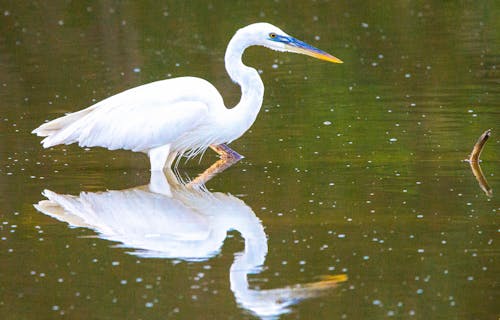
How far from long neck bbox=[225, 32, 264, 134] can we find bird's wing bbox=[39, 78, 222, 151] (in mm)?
263

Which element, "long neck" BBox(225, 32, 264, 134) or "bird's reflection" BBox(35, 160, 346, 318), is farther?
"long neck" BBox(225, 32, 264, 134)

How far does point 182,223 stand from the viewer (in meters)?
9.66

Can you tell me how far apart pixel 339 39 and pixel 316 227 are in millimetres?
9650

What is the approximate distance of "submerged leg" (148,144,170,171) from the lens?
1160cm

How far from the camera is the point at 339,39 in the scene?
728 inches

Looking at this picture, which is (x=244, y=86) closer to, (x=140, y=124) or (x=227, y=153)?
(x=227, y=153)

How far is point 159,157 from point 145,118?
41 centimetres

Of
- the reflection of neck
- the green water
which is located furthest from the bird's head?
the reflection of neck

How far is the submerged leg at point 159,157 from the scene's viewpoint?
38.1ft

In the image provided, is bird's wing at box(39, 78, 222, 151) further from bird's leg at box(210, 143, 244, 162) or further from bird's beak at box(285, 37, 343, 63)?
bird's beak at box(285, 37, 343, 63)

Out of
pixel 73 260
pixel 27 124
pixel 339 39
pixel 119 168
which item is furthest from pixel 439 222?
pixel 339 39

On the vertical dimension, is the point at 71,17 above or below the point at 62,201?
above

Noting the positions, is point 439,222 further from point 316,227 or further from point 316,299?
point 316,299

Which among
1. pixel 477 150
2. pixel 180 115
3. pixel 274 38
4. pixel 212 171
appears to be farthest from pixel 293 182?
pixel 477 150
